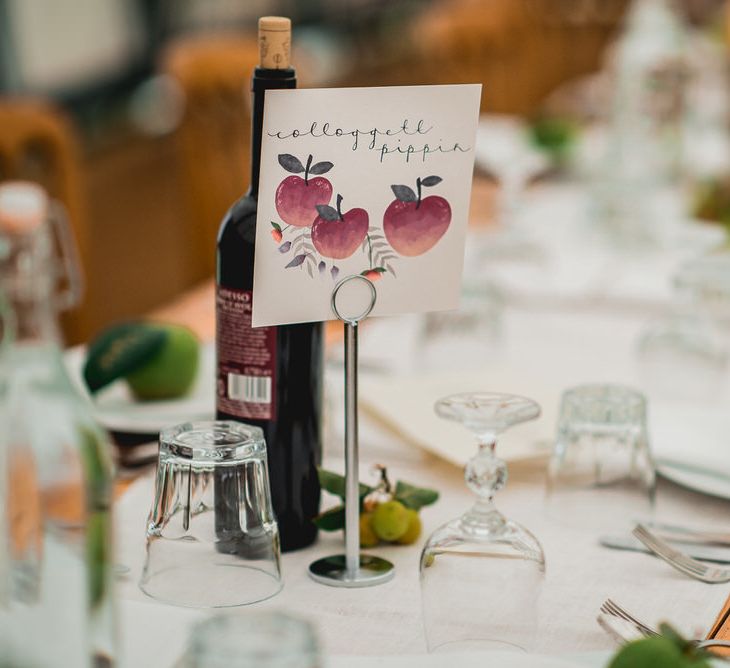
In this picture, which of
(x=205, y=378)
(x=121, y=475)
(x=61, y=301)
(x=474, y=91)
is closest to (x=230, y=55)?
(x=61, y=301)

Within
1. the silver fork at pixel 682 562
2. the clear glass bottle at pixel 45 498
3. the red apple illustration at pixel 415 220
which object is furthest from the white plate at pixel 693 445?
the clear glass bottle at pixel 45 498

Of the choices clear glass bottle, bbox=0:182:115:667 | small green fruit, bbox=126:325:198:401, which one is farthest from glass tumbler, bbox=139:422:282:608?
small green fruit, bbox=126:325:198:401

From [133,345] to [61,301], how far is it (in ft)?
1.59

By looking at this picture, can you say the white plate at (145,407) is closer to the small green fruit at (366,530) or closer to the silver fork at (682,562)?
the small green fruit at (366,530)

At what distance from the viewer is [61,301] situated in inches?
64.7

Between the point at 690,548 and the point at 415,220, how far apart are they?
342mm

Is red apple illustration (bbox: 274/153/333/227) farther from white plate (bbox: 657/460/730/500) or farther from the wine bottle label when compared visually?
white plate (bbox: 657/460/730/500)

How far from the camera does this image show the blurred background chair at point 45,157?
1769mm

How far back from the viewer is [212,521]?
2.84 feet

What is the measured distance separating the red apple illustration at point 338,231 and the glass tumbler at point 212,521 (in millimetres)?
136

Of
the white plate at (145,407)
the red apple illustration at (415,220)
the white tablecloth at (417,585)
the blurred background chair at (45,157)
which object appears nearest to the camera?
the white tablecloth at (417,585)

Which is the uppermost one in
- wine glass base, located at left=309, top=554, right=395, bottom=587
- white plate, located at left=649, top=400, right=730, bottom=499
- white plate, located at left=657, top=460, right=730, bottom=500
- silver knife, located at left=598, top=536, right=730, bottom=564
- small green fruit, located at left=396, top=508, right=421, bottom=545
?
white plate, located at left=649, top=400, right=730, bottom=499

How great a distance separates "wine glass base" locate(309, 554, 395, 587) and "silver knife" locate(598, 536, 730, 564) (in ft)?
0.61

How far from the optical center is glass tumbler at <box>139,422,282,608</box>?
86 centimetres
